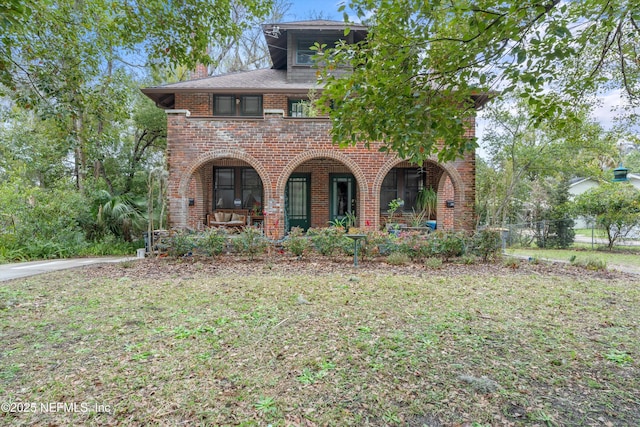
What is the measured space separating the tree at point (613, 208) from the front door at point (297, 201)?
11307mm

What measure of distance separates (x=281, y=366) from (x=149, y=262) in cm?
630

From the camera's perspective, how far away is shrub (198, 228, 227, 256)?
26.0 ft

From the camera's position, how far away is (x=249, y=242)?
7.91 m

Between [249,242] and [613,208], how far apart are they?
46.0 feet

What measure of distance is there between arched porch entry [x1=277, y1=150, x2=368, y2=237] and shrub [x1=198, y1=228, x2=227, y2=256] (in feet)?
13.9

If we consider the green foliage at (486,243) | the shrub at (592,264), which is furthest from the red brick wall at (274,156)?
the shrub at (592,264)

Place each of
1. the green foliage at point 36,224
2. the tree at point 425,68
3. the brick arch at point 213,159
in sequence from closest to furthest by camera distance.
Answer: the tree at point 425,68 → the green foliage at point 36,224 → the brick arch at point 213,159

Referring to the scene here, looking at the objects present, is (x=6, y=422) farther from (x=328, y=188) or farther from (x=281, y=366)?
(x=328, y=188)

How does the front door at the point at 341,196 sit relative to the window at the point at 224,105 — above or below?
below

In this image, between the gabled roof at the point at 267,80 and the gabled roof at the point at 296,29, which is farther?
the gabled roof at the point at 296,29

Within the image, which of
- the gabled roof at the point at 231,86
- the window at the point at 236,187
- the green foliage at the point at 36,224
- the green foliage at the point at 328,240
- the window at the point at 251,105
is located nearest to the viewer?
the green foliage at the point at 328,240

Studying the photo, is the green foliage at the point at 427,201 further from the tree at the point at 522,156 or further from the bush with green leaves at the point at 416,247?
the bush with green leaves at the point at 416,247

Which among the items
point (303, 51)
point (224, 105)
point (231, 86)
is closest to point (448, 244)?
point (231, 86)

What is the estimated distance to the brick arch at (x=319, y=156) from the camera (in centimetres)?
985
